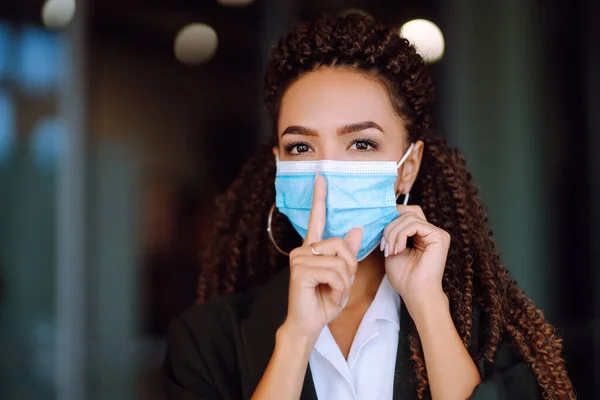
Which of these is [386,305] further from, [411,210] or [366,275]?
[411,210]

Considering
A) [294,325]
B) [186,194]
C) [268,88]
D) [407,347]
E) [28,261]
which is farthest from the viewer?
[186,194]

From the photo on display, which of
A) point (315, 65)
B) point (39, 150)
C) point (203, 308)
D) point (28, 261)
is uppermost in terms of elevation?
point (315, 65)

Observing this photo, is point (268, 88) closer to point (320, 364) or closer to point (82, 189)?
point (320, 364)

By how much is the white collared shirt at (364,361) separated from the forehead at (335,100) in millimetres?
454

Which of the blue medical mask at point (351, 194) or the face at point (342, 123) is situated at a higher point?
the face at point (342, 123)

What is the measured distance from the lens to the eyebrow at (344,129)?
66.0 inches

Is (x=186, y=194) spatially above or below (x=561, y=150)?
below

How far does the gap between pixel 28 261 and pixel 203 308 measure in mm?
2396

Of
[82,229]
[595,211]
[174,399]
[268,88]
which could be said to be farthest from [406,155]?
[595,211]

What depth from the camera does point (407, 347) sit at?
1.68 m

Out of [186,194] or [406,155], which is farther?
[186,194]

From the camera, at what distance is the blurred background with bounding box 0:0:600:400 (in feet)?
13.1

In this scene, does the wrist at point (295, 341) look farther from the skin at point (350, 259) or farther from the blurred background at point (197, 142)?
the blurred background at point (197, 142)

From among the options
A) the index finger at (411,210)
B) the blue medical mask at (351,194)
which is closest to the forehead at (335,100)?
the blue medical mask at (351,194)
